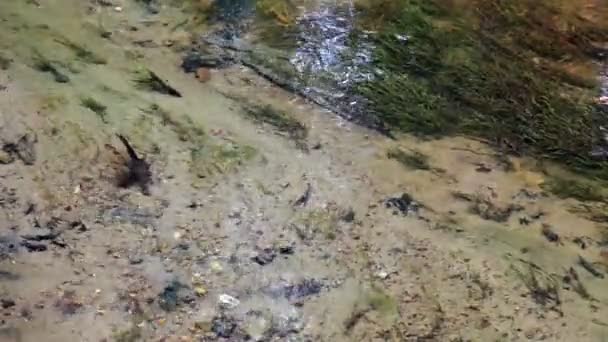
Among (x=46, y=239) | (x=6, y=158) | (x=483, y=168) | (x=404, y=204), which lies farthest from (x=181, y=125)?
(x=483, y=168)

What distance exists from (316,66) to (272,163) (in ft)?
2.80

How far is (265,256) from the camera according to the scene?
2383 mm

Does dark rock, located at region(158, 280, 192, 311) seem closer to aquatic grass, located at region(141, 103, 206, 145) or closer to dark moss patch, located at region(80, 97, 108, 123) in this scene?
aquatic grass, located at region(141, 103, 206, 145)

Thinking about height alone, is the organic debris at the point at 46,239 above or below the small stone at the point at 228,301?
above

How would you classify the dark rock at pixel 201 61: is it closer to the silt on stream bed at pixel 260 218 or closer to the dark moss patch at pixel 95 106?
the silt on stream bed at pixel 260 218

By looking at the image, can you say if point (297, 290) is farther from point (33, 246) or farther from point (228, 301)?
point (33, 246)

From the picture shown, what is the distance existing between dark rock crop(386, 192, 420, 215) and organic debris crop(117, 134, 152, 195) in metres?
0.95

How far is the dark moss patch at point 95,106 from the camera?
2.90 metres

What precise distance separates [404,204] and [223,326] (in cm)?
88

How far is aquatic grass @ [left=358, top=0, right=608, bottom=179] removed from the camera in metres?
2.99

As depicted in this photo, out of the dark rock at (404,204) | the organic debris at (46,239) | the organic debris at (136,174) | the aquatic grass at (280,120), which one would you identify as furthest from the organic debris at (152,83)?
the dark rock at (404,204)

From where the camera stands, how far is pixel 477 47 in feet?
11.5

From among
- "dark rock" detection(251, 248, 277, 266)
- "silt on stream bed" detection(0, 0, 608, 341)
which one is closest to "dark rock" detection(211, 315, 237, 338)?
"silt on stream bed" detection(0, 0, 608, 341)

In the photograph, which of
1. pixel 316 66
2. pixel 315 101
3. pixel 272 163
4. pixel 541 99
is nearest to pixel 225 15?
pixel 316 66
